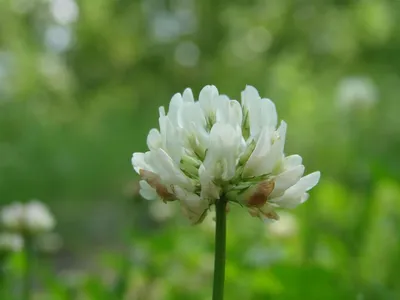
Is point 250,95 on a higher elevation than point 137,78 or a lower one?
lower

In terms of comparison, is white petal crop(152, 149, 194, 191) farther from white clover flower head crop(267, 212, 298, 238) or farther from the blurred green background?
the blurred green background

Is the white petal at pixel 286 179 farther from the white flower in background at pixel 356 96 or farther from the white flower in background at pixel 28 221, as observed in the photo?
the white flower in background at pixel 356 96

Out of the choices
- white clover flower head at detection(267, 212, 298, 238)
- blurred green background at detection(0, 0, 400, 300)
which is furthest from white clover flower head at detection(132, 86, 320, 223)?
blurred green background at detection(0, 0, 400, 300)

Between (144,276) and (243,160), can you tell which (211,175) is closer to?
(243,160)

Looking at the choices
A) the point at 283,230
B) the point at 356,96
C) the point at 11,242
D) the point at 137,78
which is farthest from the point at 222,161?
the point at 137,78

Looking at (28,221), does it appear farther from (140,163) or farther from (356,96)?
(356,96)
